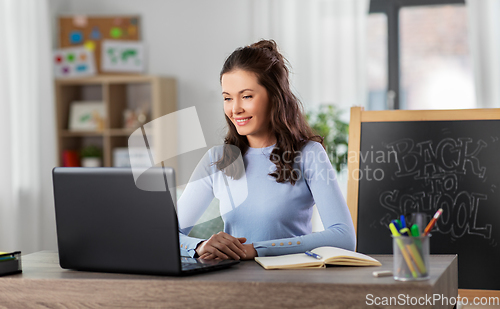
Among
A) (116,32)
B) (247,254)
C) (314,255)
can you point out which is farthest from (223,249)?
(116,32)

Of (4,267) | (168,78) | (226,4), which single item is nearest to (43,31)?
(168,78)

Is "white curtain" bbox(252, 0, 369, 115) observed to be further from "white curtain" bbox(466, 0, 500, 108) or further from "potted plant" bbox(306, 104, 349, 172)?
"white curtain" bbox(466, 0, 500, 108)

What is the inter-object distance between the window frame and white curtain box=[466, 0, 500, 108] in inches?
16.1

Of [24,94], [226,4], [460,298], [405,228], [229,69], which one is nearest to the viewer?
[405,228]

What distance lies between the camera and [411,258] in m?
1.04

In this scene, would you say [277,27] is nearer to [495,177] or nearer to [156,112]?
[156,112]

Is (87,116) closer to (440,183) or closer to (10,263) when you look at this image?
(440,183)

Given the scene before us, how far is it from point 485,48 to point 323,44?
107cm

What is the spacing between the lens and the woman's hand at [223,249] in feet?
4.32

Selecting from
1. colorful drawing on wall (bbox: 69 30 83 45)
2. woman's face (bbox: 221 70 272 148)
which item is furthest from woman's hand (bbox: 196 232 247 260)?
colorful drawing on wall (bbox: 69 30 83 45)

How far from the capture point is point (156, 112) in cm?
390

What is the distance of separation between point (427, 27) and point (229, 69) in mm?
2761

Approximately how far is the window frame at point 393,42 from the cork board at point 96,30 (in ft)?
6.03

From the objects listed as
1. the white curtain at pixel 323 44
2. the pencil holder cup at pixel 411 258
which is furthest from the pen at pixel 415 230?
the white curtain at pixel 323 44
